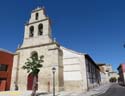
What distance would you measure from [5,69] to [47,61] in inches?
306

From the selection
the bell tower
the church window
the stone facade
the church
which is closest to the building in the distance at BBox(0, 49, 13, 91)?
the church window

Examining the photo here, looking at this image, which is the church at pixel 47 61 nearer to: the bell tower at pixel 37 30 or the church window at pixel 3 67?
the bell tower at pixel 37 30

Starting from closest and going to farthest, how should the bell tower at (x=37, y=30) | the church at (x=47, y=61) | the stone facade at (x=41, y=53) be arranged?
the church at (x=47, y=61)
the stone facade at (x=41, y=53)
the bell tower at (x=37, y=30)

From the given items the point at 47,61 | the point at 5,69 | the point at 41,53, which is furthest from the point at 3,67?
the point at 47,61

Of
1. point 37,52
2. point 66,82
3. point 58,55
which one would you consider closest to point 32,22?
point 37,52

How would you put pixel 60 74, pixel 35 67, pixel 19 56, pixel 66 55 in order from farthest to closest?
1. pixel 19 56
2. pixel 66 55
3. pixel 60 74
4. pixel 35 67

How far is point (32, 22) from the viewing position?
2447cm

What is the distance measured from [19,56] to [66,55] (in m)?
8.61

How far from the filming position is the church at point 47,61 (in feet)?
65.0

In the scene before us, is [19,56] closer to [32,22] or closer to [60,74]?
[32,22]

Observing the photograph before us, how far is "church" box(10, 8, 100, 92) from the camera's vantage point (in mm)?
19812

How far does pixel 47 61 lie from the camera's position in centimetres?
2075

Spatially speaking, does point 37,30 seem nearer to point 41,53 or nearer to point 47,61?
point 41,53

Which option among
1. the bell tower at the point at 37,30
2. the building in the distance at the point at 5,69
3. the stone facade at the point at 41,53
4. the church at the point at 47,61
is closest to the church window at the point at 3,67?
the building in the distance at the point at 5,69
